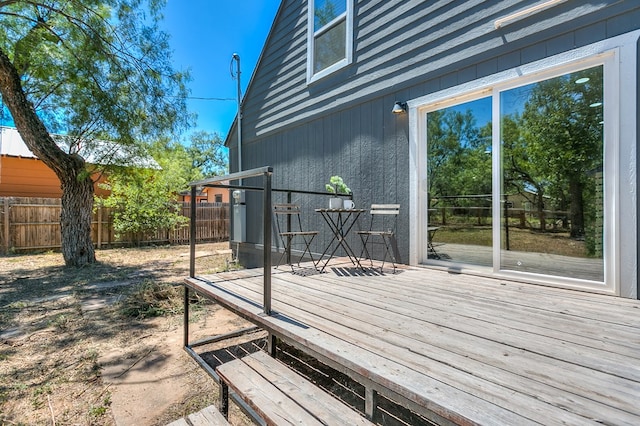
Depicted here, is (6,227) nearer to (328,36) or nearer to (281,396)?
(328,36)

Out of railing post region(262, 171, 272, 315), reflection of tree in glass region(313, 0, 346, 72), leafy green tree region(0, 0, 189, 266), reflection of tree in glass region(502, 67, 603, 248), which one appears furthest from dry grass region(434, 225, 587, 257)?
leafy green tree region(0, 0, 189, 266)

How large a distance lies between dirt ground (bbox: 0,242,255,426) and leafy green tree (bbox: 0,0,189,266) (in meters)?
2.60

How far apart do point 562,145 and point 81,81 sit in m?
7.51

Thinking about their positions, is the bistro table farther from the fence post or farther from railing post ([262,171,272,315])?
the fence post

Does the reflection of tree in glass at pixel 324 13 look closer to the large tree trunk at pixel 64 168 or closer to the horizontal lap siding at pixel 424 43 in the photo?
the horizontal lap siding at pixel 424 43

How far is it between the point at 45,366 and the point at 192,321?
1346 millimetres

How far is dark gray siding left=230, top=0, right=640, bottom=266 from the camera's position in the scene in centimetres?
272

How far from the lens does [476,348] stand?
151cm

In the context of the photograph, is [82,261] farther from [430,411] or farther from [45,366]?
[430,411]

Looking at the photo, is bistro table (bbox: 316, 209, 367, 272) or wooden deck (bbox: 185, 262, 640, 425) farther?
bistro table (bbox: 316, 209, 367, 272)

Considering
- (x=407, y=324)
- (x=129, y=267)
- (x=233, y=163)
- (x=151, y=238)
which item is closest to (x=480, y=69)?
(x=407, y=324)

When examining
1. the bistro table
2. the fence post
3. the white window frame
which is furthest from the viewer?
the fence post

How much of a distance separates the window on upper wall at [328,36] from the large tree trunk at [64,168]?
517 cm

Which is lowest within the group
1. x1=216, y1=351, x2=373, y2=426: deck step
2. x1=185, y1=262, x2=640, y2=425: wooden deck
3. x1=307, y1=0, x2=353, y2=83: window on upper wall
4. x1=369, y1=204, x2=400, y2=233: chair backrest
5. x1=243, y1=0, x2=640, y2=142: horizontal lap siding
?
x1=216, y1=351, x2=373, y2=426: deck step
